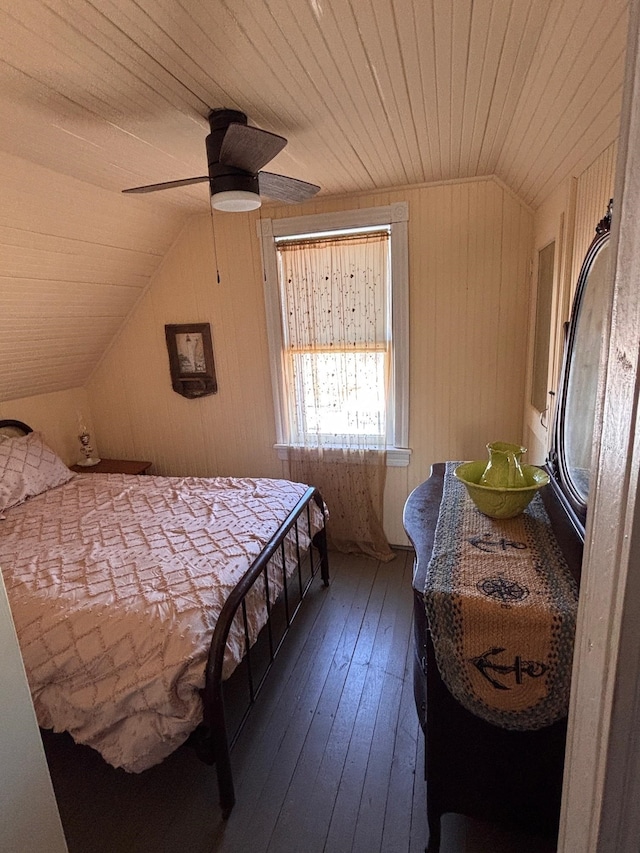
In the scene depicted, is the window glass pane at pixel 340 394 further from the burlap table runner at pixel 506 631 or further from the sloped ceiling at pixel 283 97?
the burlap table runner at pixel 506 631

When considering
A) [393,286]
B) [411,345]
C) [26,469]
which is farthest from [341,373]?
[26,469]

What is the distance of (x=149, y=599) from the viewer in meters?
1.73

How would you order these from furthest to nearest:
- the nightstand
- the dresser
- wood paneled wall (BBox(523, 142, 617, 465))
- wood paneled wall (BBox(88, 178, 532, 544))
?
the nightstand
wood paneled wall (BBox(88, 178, 532, 544))
wood paneled wall (BBox(523, 142, 617, 465))
the dresser

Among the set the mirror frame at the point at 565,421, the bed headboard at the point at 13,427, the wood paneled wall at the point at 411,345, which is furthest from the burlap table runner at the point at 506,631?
the bed headboard at the point at 13,427

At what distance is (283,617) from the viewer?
8.68ft

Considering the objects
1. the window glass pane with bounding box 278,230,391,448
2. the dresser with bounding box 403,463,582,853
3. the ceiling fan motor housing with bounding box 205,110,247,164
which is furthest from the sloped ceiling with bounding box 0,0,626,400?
the dresser with bounding box 403,463,582,853

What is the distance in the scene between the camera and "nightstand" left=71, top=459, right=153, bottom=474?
11.6ft

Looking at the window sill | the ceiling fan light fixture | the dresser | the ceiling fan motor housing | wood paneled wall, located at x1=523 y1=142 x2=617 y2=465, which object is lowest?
the dresser

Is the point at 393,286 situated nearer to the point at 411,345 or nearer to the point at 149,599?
the point at 411,345

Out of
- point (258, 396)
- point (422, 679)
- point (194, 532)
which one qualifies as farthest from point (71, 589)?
point (258, 396)

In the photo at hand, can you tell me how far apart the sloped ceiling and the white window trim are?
0.19m

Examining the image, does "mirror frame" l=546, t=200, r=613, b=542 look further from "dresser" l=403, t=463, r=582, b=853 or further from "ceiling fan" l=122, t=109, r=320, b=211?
"ceiling fan" l=122, t=109, r=320, b=211

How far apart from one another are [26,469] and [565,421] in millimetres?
3101

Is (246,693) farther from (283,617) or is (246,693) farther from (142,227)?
(142,227)
